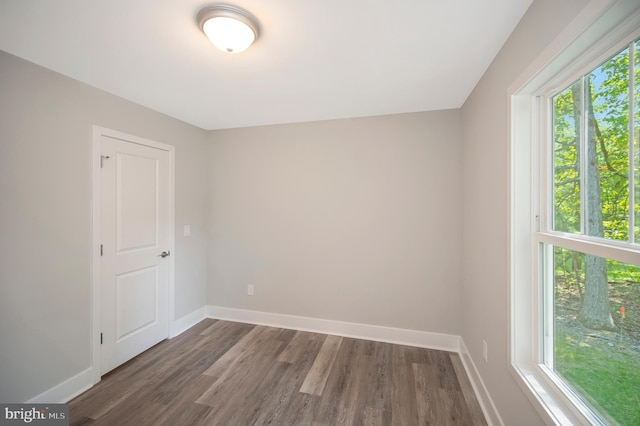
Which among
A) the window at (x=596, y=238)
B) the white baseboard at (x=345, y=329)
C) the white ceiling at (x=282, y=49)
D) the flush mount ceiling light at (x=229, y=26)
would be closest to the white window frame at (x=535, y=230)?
the window at (x=596, y=238)

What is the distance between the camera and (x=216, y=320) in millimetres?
3262

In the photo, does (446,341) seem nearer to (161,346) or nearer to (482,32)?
(482,32)

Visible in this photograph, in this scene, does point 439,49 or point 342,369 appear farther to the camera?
point 342,369

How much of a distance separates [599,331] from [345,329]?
222 centimetres

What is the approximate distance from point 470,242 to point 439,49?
5.13 feet

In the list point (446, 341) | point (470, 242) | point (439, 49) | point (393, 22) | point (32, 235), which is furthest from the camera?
point (446, 341)

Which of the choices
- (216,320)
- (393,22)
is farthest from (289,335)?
(393,22)

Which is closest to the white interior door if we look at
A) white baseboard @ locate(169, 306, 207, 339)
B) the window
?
white baseboard @ locate(169, 306, 207, 339)

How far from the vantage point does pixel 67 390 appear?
1.90 meters

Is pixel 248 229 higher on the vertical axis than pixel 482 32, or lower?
lower

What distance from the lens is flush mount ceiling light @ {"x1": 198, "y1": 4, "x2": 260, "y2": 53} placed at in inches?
49.9

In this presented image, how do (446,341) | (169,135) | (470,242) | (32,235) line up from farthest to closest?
(169,135) → (446,341) → (470,242) → (32,235)

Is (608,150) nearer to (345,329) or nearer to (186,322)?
(345,329)

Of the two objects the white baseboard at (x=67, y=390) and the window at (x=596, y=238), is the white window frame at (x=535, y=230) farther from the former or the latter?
the white baseboard at (x=67, y=390)
